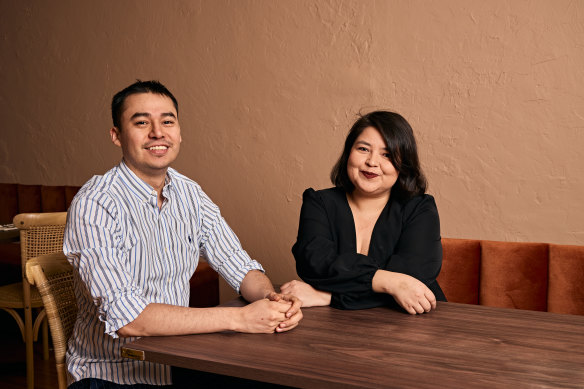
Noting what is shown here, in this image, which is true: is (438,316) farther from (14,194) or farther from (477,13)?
(14,194)

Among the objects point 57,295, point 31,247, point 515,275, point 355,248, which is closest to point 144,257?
point 57,295

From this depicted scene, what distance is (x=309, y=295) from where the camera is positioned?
1.60 metres

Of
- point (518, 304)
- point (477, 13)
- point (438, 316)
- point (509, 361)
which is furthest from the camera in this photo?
point (477, 13)

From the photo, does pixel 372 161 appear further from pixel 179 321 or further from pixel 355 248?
pixel 179 321

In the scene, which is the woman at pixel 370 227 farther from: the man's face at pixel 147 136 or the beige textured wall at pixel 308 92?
the beige textured wall at pixel 308 92

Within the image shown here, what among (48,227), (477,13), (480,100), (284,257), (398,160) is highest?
(477,13)

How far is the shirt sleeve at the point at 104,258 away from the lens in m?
1.38

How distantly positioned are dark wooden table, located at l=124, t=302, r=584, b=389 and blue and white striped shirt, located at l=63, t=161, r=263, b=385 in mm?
219

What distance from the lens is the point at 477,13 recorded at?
2592 millimetres

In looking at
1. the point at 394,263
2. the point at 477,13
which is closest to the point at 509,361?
the point at 394,263

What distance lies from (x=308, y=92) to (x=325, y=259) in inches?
67.3

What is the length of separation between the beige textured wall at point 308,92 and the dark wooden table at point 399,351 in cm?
122

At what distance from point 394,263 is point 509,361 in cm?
58

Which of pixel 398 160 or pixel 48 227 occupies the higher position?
pixel 398 160
